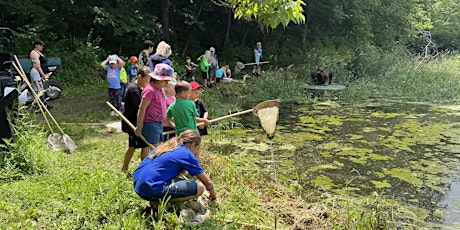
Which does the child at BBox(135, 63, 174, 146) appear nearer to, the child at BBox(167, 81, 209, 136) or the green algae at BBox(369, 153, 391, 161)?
the child at BBox(167, 81, 209, 136)

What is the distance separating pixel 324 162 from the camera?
6.50 m

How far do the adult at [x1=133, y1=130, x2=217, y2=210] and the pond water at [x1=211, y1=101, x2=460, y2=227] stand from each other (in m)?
2.19

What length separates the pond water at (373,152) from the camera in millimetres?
5422

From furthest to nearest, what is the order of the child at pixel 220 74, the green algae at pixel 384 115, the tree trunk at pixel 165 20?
the tree trunk at pixel 165 20, the child at pixel 220 74, the green algae at pixel 384 115

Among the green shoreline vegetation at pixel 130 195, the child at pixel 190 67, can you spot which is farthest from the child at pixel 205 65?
the green shoreline vegetation at pixel 130 195

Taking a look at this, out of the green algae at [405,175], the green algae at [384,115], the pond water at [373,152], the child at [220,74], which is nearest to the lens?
the pond water at [373,152]

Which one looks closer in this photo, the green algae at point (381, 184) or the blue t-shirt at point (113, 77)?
the green algae at point (381, 184)

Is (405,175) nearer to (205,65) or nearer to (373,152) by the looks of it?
(373,152)

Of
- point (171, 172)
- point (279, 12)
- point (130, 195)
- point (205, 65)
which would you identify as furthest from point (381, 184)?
point (205, 65)

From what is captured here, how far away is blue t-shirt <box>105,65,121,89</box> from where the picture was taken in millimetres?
8195

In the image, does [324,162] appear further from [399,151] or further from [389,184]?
[399,151]

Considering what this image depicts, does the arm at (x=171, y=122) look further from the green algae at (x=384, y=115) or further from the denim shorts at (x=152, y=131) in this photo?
the green algae at (x=384, y=115)

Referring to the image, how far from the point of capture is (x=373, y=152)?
23.2 feet

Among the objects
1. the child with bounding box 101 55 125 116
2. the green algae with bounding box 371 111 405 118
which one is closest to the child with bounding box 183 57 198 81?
the child with bounding box 101 55 125 116
